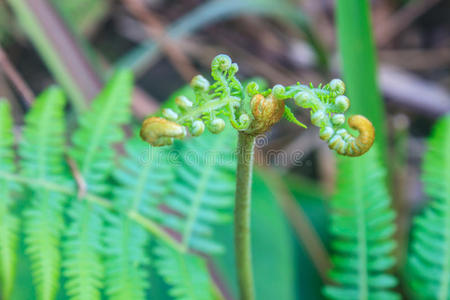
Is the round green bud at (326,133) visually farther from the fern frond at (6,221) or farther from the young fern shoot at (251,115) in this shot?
the fern frond at (6,221)

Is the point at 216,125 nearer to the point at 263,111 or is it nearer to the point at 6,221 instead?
the point at 263,111

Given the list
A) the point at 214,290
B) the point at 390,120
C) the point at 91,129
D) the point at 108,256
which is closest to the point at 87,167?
the point at 91,129

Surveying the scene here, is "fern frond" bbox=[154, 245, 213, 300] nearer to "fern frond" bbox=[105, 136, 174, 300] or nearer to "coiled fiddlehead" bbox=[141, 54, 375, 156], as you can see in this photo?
"fern frond" bbox=[105, 136, 174, 300]

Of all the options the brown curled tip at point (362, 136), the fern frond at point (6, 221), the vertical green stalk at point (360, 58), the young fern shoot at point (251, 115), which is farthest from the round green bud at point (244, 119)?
the vertical green stalk at point (360, 58)

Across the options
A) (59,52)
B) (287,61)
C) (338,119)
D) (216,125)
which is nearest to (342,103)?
(338,119)

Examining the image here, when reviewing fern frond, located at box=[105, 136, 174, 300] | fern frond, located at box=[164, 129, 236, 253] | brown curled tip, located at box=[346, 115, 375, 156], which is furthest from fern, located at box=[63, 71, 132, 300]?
brown curled tip, located at box=[346, 115, 375, 156]

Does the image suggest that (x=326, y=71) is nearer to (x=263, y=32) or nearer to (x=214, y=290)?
(x=263, y=32)

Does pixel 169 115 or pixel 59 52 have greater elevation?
pixel 59 52
